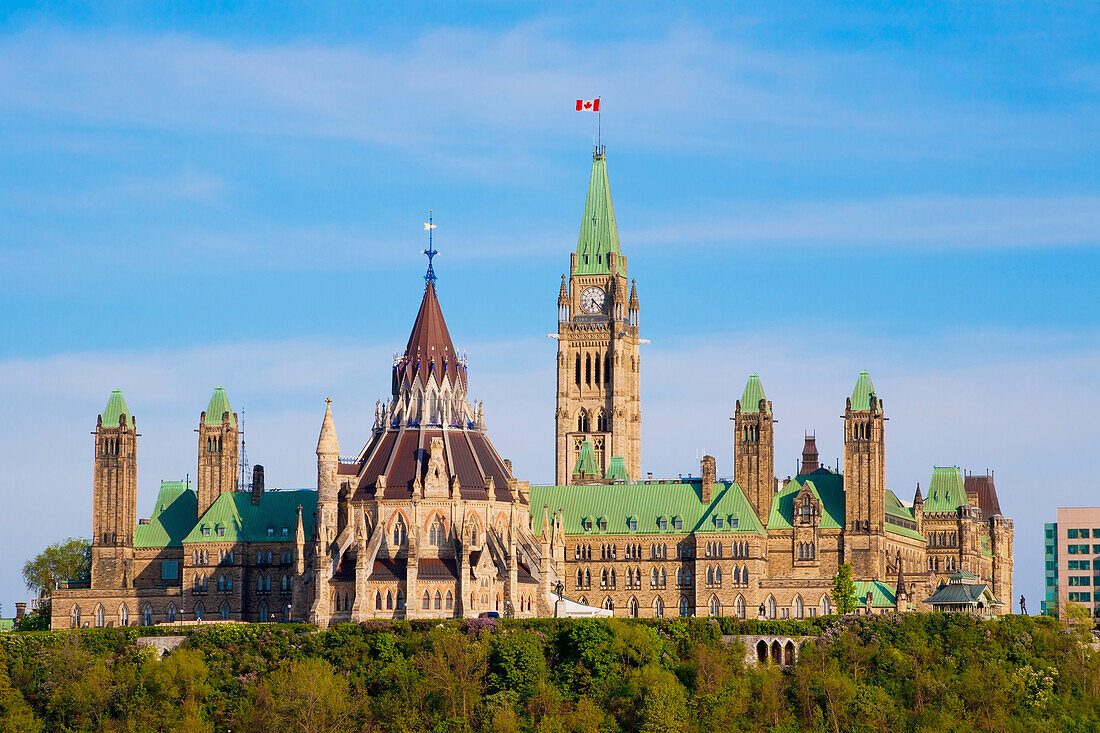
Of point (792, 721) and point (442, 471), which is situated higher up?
point (442, 471)

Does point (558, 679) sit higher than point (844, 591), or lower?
lower

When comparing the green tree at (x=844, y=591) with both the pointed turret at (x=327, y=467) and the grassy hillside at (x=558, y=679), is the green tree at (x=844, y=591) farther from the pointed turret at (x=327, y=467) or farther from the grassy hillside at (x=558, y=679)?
the pointed turret at (x=327, y=467)

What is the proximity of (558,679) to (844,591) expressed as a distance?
2992cm

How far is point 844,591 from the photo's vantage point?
194 meters

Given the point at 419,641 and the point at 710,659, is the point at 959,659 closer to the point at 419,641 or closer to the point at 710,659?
the point at 710,659

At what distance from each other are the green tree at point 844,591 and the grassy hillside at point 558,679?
8.40 meters

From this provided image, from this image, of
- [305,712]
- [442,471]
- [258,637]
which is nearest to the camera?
[305,712]

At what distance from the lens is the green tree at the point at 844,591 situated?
19175cm

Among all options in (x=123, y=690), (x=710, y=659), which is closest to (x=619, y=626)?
(x=710, y=659)

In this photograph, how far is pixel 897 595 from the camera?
649 feet

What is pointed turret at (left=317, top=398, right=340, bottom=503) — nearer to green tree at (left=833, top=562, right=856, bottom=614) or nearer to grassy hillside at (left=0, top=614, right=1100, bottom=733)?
grassy hillside at (left=0, top=614, right=1100, bottom=733)

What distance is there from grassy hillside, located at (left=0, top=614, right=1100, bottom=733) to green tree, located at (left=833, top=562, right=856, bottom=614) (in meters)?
8.40

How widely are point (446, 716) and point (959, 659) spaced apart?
128ft

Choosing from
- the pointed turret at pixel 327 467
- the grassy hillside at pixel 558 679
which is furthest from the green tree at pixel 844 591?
the pointed turret at pixel 327 467
